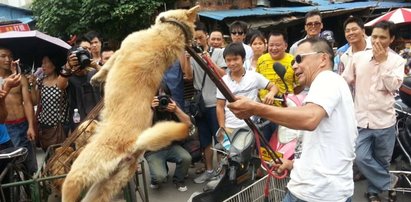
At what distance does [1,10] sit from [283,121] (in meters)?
23.3

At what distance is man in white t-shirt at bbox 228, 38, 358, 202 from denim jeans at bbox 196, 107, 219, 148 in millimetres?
2670

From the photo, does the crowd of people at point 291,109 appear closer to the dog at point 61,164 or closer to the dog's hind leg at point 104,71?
the dog's hind leg at point 104,71

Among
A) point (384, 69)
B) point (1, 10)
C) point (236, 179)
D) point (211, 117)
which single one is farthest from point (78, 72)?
point (1, 10)

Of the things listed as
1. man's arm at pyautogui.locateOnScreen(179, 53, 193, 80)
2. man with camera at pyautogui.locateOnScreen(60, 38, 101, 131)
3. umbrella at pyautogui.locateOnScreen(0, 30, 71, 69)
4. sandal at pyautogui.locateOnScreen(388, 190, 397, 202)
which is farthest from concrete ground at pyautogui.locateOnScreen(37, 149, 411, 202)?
umbrella at pyautogui.locateOnScreen(0, 30, 71, 69)

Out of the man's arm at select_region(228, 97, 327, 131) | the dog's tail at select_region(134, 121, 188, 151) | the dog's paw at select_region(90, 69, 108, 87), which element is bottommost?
the dog's tail at select_region(134, 121, 188, 151)

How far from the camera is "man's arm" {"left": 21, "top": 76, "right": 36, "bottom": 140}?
4.57m

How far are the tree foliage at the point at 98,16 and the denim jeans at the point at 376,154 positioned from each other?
10.4m

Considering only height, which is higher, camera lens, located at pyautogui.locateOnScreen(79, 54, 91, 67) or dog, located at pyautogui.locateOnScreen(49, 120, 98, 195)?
camera lens, located at pyautogui.locateOnScreen(79, 54, 91, 67)

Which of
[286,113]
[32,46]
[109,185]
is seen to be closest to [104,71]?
[109,185]

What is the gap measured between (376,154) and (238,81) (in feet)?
5.62

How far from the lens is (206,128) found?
16.9ft

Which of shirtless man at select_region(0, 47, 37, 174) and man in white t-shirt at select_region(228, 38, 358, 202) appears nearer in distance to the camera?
man in white t-shirt at select_region(228, 38, 358, 202)

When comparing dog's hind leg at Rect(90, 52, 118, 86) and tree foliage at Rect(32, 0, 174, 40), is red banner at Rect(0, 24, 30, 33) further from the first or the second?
tree foliage at Rect(32, 0, 174, 40)

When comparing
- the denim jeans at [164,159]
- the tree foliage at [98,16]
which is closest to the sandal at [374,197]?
the denim jeans at [164,159]
